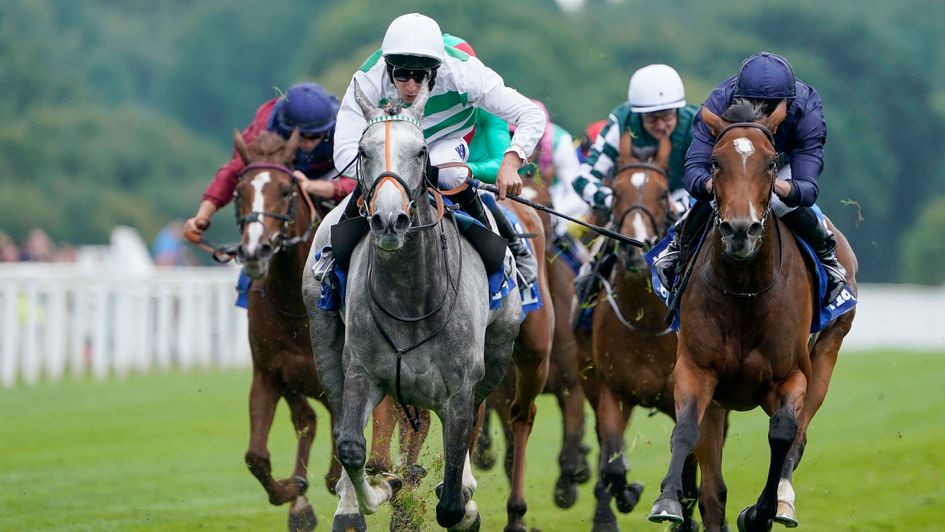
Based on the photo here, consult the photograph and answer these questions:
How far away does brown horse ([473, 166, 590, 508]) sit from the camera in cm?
1145

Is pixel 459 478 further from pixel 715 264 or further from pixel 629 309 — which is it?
pixel 629 309

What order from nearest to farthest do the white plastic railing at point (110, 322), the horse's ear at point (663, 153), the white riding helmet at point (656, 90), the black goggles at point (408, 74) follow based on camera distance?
the black goggles at point (408, 74) < the horse's ear at point (663, 153) < the white riding helmet at point (656, 90) < the white plastic railing at point (110, 322)

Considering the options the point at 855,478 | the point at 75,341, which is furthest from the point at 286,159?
the point at 75,341

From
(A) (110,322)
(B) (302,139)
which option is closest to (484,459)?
(B) (302,139)

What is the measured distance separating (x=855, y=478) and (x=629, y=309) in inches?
133

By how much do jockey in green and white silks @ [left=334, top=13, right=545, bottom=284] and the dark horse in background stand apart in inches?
51.0

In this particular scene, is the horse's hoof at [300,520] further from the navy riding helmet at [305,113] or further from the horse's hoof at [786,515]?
the horse's hoof at [786,515]

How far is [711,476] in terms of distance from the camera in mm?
9102

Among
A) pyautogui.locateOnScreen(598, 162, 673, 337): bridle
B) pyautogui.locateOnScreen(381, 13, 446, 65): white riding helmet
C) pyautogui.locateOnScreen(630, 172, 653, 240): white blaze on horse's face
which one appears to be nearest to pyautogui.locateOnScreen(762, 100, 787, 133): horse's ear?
pyautogui.locateOnScreen(381, 13, 446, 65): white riding helmet

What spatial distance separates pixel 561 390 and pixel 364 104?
496 centimetres

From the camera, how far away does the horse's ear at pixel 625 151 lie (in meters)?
10.9

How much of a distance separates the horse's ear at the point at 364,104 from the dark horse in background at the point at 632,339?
2.95 m

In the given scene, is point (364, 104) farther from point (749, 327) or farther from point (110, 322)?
point (110, 322)

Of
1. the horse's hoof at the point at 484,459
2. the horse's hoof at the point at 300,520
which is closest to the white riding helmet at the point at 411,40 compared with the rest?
the horse's hoof at the point at 300,520
